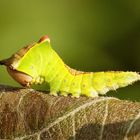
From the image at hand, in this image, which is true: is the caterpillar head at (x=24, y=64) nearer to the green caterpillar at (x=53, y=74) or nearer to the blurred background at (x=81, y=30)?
the green caterpillar at (x=53, y=74)

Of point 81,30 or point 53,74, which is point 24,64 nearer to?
point 53,74

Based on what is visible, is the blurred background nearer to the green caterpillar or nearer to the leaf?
the green caterpillar

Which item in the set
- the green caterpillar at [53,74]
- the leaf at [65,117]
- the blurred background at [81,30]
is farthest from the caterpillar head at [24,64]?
the blurred background at [81,30]

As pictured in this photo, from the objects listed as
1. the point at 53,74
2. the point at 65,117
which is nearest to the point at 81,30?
the point at 53,74

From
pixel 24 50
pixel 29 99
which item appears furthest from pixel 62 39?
pixel 29 99

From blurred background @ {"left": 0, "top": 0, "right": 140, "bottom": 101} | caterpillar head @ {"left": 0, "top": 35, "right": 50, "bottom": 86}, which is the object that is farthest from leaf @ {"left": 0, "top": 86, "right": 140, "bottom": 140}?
blurred background @ {"left": 0, "top": 0, "right": 140, "bottom": 101}
